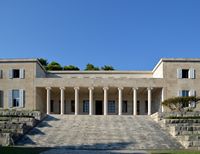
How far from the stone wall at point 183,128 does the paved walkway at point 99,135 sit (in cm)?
42

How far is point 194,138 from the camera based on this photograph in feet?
61.9

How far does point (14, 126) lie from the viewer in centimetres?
2209

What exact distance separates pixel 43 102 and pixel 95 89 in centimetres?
631

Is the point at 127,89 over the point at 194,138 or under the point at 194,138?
over

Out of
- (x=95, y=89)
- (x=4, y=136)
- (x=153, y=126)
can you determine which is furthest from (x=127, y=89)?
(x=4, y=136)

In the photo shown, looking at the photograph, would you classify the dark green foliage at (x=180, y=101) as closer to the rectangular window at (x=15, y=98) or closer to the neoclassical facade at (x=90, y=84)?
the neoclassical facade at (x=90, y=84)

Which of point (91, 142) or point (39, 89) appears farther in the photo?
point (39, 89)

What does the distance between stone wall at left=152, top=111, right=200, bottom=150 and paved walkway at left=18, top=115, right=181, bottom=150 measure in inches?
16.6

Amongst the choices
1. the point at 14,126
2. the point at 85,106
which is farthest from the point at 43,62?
the point at 14,126

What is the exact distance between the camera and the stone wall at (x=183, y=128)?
18583 mm

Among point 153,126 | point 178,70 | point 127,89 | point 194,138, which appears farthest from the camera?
point 127,89

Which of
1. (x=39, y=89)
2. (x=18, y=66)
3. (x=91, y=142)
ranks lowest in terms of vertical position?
(x=91, y=142)

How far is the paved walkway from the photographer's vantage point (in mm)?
18675

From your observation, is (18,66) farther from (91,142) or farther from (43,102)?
(91,142)
